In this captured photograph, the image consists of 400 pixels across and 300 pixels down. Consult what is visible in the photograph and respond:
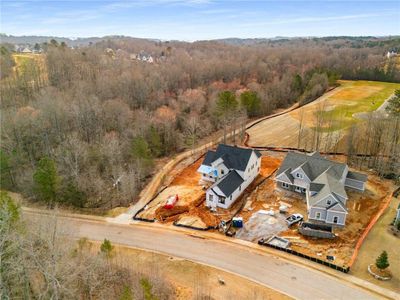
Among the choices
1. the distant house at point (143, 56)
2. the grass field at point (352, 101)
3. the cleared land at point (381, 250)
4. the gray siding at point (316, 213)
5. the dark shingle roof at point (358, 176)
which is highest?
the distant house at point (143, 56)

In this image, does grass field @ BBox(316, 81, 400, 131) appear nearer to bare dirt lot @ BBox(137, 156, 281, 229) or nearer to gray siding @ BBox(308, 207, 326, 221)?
bare dirt lot @ BBox(137, 156, 281, 229)

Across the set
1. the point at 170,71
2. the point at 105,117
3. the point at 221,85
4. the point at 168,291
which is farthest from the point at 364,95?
the point at 168,291

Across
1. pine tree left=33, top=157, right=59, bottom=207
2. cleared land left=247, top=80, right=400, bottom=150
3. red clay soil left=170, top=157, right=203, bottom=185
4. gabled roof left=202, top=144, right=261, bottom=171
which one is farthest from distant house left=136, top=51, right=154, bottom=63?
pine tree left=33, top=157, right=59, bottom=207

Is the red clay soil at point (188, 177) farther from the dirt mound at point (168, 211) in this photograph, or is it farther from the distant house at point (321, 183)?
the distant house at point (321, 183)

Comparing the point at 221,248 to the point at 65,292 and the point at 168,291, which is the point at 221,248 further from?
the point at 65,292

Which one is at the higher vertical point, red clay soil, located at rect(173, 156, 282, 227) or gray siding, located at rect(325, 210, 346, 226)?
gray siding, located at rect(325, 210, 346, 226)

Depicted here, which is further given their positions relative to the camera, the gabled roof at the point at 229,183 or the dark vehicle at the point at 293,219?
the gabled roof at the point at 229,183

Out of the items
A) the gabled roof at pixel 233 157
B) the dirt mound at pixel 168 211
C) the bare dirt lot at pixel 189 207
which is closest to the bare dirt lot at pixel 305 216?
the bare dirt lot at pixel 189 207
